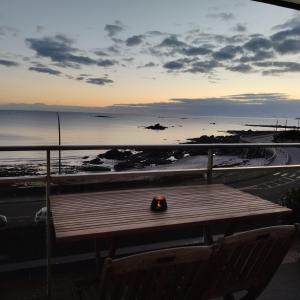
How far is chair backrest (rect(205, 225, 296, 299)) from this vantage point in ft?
5.04

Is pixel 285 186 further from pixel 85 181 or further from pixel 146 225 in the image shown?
pixel 146 225

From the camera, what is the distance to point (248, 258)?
5.64 ft

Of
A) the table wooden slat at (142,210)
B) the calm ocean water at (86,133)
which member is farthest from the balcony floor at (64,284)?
the calm ocean water at (86,133)

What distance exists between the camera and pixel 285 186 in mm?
4562

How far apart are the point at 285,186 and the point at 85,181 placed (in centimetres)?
275

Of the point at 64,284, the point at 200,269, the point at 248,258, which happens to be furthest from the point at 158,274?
the point at 64,284

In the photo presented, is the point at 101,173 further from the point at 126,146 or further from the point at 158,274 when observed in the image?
the point at 158,274

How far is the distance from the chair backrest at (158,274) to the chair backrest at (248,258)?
0.30 feet

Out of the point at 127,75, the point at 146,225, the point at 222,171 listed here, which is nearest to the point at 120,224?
the point at 146,225

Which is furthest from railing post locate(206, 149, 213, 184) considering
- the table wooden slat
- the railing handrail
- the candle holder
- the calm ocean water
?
the calm ocean water

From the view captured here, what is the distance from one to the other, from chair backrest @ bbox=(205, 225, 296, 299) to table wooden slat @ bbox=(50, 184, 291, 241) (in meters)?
0.40

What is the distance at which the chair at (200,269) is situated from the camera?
133 centimetres

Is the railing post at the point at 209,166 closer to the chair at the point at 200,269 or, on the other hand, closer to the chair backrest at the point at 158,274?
the chair at the point at 200,269

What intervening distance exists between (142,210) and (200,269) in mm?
846
